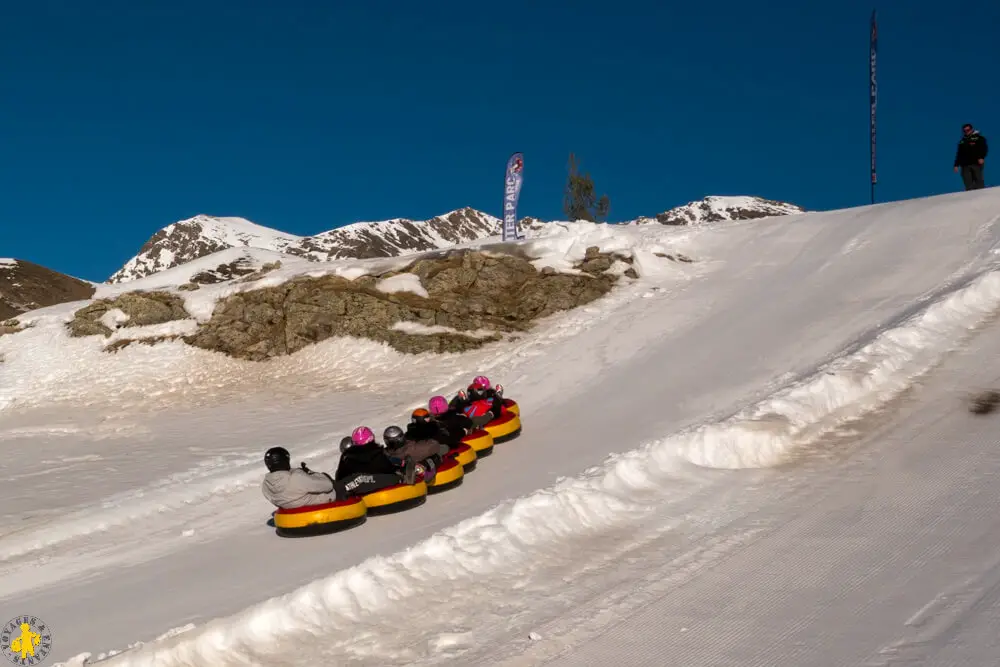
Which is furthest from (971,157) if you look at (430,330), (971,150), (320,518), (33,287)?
(33,287)

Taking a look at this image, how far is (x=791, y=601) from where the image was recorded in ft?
18.1

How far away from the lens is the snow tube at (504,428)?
40.1 feet

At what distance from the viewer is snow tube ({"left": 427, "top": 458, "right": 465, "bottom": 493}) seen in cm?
989

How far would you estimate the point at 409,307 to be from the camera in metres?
22.0

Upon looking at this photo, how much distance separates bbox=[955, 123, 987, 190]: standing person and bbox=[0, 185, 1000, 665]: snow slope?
139 cm

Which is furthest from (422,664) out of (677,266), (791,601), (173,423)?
(677,266)

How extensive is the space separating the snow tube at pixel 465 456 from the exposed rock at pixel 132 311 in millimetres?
15660

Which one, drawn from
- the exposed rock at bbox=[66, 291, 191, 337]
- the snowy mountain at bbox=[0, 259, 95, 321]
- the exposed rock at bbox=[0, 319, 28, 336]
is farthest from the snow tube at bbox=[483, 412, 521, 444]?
the snowy mountain at bbox=[0, 259, 95, 321]

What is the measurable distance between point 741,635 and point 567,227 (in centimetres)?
2281

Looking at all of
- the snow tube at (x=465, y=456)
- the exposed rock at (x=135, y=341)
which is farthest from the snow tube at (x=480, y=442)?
the exposed rock at (x=135, y=341)

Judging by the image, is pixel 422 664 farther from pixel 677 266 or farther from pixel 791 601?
pixel 677 266

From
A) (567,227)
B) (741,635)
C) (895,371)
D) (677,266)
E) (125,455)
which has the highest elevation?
(567,227)

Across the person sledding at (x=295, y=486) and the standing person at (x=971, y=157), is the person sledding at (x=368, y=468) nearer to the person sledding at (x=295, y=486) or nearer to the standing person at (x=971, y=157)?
the person sledding at (x=295, y=486)

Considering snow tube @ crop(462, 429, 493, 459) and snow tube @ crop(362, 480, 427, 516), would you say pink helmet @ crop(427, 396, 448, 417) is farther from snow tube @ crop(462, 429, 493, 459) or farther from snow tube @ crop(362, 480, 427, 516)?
snow tube @ crop(362, 480, 427, 516)
